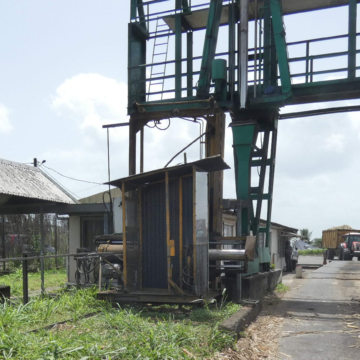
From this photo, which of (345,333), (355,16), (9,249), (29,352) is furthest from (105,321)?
(9,249)

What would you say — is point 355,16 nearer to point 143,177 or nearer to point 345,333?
point 143,177

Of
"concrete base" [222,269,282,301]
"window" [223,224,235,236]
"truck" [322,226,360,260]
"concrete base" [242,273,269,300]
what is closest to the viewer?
"concrete base" [222,269,282,301]

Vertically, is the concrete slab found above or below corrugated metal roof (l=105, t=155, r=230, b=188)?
below

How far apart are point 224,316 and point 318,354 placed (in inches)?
74.8

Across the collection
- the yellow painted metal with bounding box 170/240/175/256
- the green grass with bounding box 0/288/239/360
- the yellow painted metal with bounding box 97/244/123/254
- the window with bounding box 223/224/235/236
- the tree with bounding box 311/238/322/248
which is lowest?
the tree with bounding box 311/238/322/248

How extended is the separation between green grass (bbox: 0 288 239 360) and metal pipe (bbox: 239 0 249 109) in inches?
218

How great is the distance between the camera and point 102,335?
6027 mm

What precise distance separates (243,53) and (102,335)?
815cm

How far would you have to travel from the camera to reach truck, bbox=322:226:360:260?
38281 millimetres

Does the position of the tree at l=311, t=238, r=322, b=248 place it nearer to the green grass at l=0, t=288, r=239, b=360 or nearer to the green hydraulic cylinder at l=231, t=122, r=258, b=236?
the green hydraulic cylinder at l=231, t=122, r=258, b=236

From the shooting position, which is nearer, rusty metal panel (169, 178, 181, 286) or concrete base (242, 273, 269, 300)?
rusty metal panel (169, 178, 181, 286)

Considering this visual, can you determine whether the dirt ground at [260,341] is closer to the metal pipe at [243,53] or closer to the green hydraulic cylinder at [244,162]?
the green hydraulic cylinder at [244,162]

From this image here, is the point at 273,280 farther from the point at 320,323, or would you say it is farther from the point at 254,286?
the point at 320,323

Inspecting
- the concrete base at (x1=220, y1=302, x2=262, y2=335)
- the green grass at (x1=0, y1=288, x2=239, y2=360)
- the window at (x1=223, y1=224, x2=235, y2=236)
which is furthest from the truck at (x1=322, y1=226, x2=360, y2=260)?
the green grass at (x1=0, y1=288, x2=239, y2=360)
